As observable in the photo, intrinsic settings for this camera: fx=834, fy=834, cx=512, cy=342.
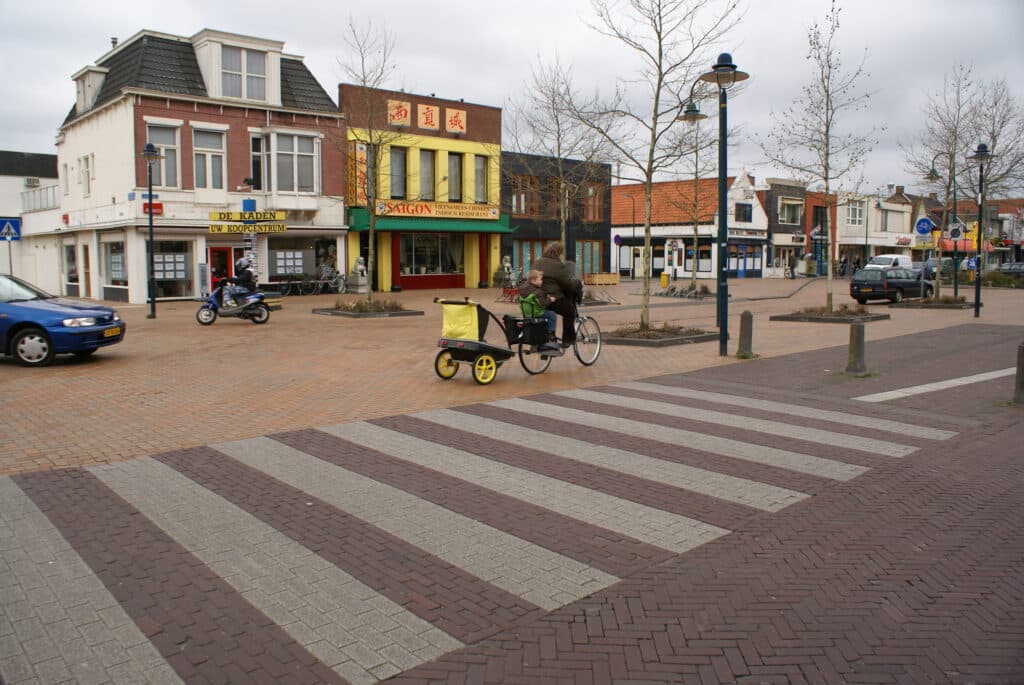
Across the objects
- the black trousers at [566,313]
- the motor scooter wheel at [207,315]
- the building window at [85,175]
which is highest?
the building window at [85,175]

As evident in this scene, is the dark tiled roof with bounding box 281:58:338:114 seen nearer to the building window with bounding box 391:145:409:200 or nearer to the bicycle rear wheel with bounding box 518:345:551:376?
the building window with bounding box 391:145:409:200

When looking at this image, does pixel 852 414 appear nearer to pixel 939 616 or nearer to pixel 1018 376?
pixel 1018 376

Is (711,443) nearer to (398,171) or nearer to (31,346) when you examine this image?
(31,346)

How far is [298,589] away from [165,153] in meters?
27.9

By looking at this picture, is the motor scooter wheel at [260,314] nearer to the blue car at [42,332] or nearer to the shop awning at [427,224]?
the blue car at [42,332]

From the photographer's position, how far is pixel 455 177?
38.2 m

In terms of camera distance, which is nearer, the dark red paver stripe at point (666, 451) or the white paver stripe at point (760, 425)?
the dark red paver stripe at point (666, 451)

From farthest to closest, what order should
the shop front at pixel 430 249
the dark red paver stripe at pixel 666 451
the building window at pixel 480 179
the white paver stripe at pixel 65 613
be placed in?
the building window at pixel 480 179 → the shop front at pixel 430 249 → the dark red paver stripe at pixel 666 451 → the white paver stripe at pixel 65 613

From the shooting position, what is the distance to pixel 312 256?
33.3 m

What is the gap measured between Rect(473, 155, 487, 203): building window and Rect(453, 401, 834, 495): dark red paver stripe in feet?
100

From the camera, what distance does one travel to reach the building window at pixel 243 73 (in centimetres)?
3020

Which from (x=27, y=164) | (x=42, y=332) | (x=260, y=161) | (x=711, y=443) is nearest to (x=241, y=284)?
(x=42, y=332)

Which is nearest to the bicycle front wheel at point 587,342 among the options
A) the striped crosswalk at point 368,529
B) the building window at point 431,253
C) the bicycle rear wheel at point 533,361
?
the bicycle rear wheel at point 533,361

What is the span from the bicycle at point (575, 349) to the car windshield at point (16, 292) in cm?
788
